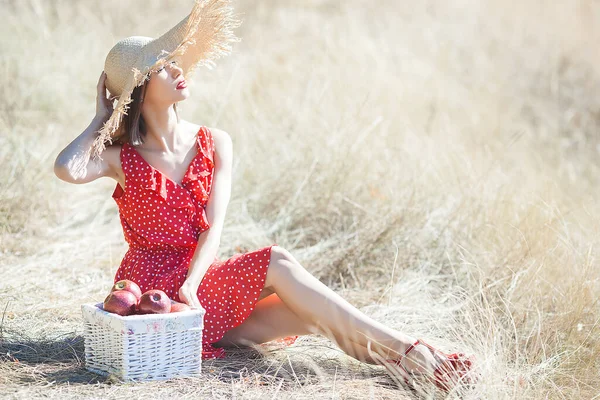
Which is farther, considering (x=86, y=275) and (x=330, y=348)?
(x=86, y=275)

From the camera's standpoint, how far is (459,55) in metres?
8.88

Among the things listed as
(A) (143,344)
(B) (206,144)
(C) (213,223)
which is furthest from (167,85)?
(A) (143,344)

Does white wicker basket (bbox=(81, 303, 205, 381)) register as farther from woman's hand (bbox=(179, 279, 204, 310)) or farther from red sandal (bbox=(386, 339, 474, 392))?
red sandal (bbox=(386, 339, 474, 392))

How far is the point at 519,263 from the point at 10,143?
3.25 m

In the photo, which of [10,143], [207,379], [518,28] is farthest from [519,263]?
[518,28]

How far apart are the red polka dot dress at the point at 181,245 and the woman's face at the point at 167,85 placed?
0.81ft

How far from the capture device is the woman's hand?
306 cm

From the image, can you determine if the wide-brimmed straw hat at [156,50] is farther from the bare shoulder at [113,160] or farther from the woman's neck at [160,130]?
the woman's neck at [160,130]

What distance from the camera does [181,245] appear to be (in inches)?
130

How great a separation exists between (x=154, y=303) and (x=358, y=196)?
233 cm

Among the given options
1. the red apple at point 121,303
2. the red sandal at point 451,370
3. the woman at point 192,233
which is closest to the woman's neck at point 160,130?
the woman at point 192,233

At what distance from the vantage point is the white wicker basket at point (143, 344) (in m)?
2.83

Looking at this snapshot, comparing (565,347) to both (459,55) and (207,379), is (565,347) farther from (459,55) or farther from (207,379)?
(459,55)

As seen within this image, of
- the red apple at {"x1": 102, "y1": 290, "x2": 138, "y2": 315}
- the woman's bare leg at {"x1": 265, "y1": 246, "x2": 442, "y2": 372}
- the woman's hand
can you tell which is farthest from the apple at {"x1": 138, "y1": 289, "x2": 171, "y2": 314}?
the woman's bare leg at {"x1": 265, "y1": 246, "x2": 442, "y2": 372}
